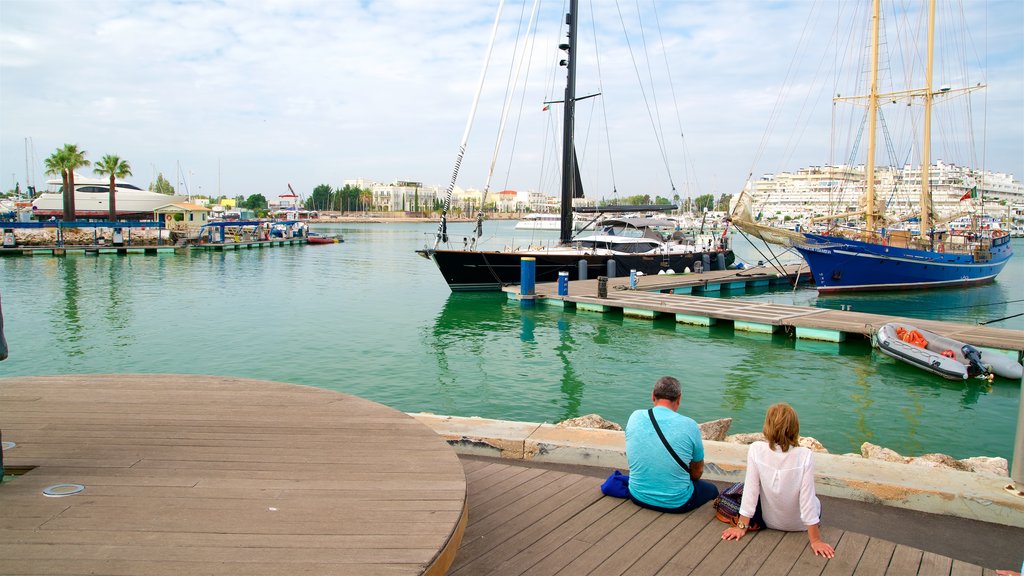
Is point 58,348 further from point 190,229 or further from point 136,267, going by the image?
point 190,229

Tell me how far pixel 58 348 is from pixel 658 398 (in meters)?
18.8

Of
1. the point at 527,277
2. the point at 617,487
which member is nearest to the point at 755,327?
the point at 527,277

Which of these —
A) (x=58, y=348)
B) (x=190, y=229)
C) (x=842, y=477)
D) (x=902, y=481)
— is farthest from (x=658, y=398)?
(x=190, y=229)

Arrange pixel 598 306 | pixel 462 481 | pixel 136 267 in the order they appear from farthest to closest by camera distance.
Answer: pixel 136 267, pixel 598 306, pixel 462 481

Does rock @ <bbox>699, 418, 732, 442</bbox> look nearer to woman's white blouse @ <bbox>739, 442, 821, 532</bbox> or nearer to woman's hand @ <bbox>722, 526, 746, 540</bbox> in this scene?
woman's white blouse @ <bbox>739, 442, 821, 532</bbox>

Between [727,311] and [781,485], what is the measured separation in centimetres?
1788

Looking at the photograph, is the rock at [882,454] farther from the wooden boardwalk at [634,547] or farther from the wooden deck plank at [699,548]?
the wooden deck plank at [699,548]

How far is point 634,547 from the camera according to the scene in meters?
3.75

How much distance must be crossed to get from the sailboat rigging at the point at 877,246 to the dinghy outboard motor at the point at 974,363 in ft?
51.8

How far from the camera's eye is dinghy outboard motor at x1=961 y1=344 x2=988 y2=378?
14305 millimetres

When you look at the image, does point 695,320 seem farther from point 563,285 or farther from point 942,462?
point 942,462

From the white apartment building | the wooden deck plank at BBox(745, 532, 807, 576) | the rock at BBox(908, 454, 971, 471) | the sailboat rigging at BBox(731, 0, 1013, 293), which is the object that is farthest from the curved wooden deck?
the white apartment building

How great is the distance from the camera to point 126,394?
526 centimetres

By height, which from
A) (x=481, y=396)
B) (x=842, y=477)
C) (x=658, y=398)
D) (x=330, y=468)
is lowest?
(x=481, y=396)
